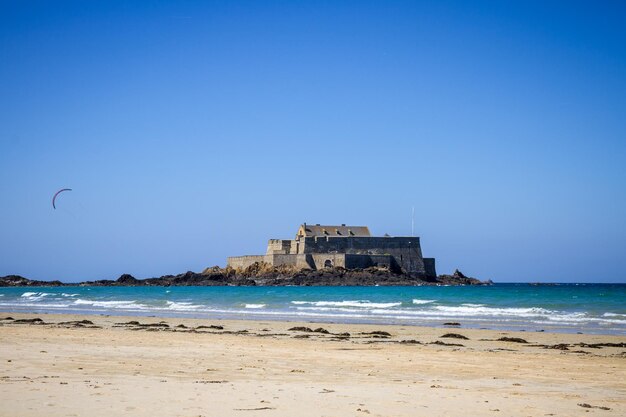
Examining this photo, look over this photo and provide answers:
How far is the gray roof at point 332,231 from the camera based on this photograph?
261ft

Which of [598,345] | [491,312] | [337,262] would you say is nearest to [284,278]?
[337,262]

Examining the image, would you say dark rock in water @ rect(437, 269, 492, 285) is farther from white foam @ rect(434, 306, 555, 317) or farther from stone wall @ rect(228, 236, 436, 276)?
white foam @ rect(434, 306, 555, 317)

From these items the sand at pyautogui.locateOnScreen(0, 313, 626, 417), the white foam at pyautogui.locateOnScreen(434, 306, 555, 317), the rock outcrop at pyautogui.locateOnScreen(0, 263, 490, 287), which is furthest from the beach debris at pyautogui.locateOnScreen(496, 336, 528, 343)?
the rock outcrop at pyautogui.locateOnScreen(0, 263, 490, 287)

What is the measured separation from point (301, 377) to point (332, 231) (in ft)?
232

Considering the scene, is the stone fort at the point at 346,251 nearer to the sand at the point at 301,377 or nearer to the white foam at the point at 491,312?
the white foam at the point at 491,312

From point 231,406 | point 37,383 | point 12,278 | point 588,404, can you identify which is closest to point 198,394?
point 231,406

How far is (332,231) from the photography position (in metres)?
80.0

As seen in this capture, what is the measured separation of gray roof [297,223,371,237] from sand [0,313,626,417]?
62876mm

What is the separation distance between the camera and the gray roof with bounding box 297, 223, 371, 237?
7944cm

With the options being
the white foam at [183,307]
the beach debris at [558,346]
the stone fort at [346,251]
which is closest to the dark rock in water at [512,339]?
the beach debris at [558,346]

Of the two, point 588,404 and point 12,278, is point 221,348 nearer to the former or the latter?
point 588,404

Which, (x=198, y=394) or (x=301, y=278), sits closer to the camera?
(x=198, y=394)

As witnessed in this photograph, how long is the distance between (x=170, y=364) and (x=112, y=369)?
1.04 meters

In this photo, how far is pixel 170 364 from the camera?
1068cm
